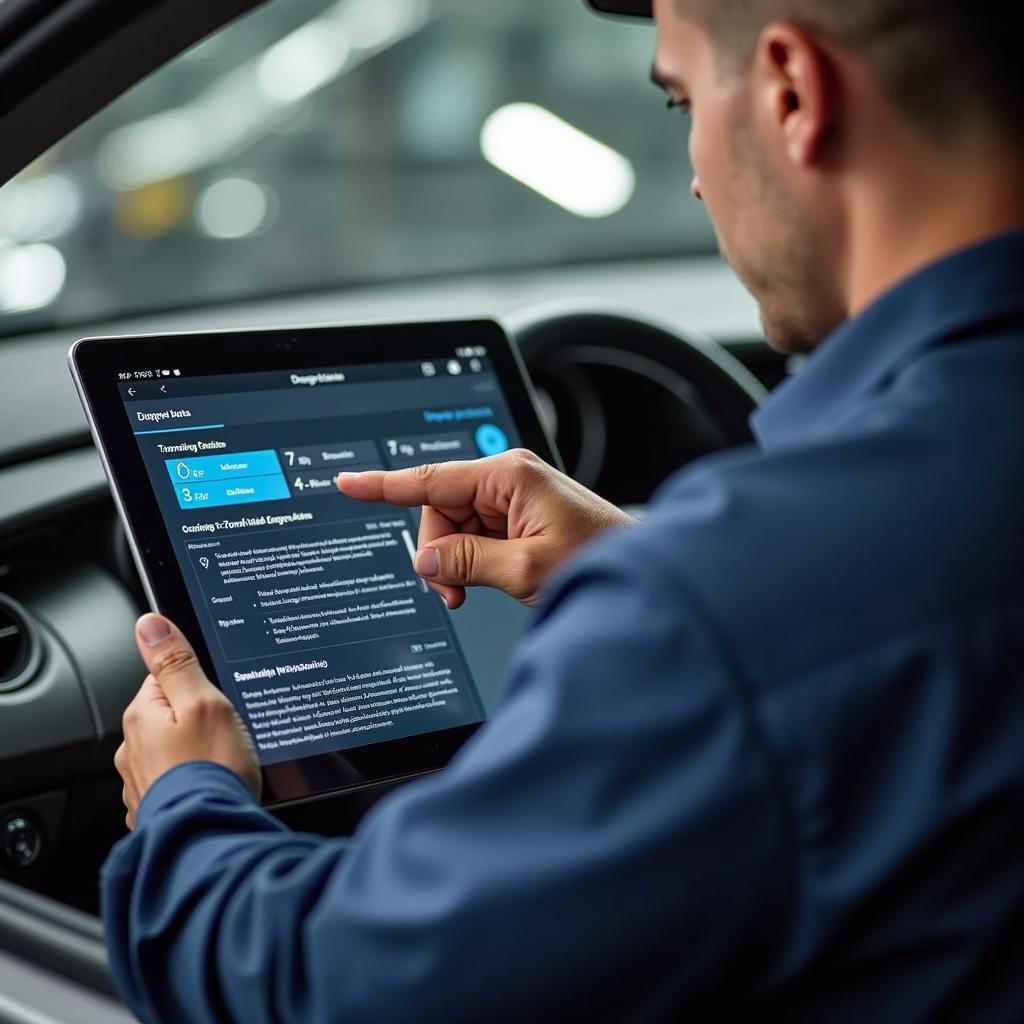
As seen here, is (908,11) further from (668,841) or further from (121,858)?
(121,858)

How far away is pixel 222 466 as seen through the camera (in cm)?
115

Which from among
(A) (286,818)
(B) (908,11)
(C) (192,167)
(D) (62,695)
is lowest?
(A) (286,818)

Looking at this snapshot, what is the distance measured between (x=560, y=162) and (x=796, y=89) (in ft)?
16.9

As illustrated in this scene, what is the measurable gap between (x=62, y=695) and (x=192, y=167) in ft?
26.7

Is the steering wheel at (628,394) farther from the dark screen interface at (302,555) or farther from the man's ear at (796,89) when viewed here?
the man's ear at (796,89)

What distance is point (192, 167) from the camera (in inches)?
352

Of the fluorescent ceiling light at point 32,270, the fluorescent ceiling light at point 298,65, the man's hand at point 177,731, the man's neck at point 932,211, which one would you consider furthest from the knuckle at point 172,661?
the fluorescent ceiling light at point 298,65

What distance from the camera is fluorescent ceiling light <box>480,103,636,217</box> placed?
5453mm

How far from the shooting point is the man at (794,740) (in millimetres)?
621

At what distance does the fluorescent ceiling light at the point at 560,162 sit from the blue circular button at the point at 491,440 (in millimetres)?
3974

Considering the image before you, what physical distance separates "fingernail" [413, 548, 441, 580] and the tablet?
0.10 feet

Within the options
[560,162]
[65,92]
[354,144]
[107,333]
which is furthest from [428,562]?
[354,144]

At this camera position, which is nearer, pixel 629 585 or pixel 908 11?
pixel 629 585

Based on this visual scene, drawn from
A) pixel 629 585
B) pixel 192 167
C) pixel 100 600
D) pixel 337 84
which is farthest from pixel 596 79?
pixel 629 585
